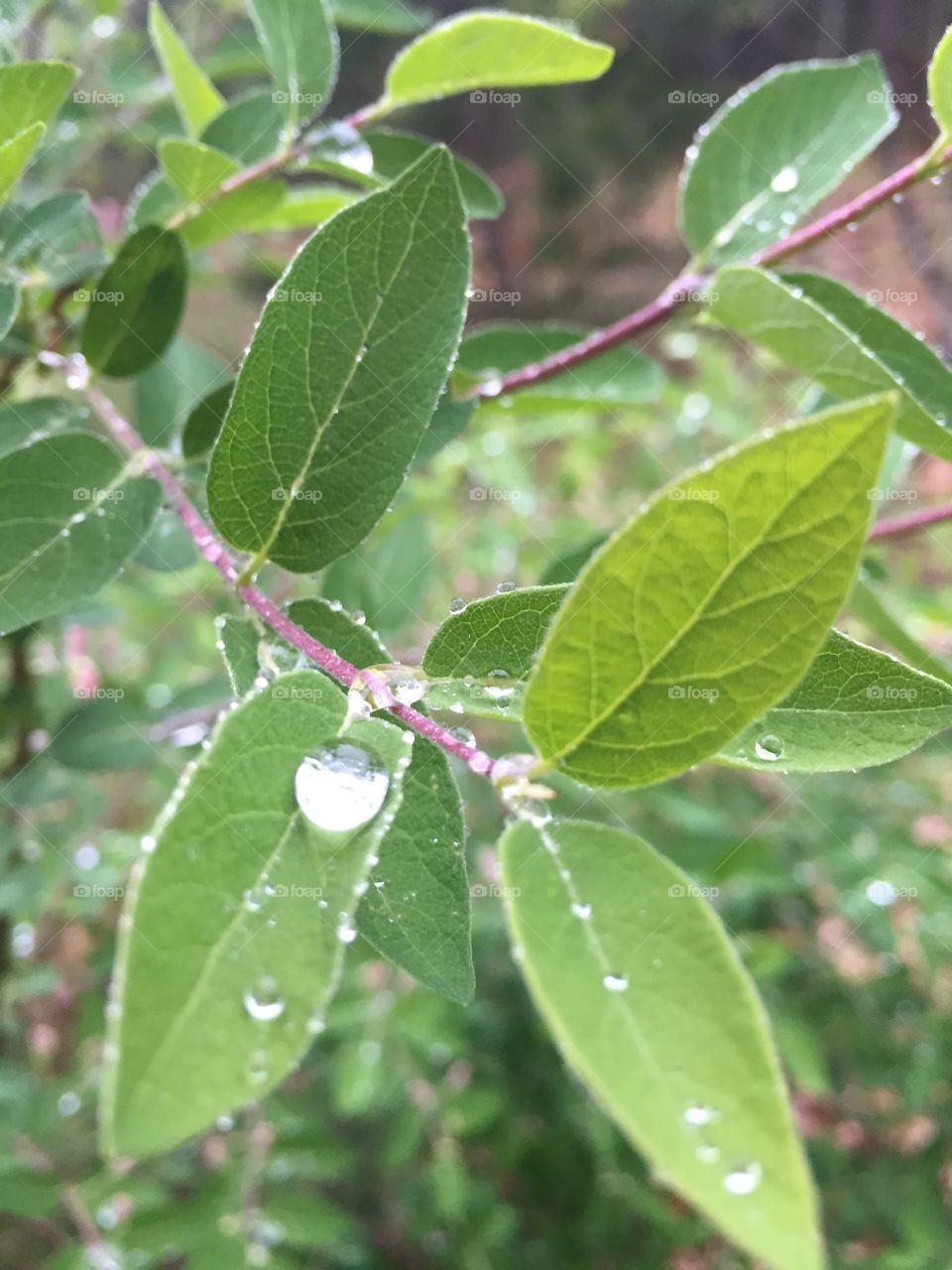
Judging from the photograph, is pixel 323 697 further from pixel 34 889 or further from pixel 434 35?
pixel 34 889

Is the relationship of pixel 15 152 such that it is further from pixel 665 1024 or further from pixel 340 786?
pixel 665 1024

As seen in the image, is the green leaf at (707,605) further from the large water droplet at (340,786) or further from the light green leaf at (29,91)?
the light green leaf at (29,91)

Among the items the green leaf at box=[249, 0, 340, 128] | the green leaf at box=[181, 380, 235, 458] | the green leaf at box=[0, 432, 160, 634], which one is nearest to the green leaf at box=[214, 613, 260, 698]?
the green leaf at box=[0, 432, 160, 634]

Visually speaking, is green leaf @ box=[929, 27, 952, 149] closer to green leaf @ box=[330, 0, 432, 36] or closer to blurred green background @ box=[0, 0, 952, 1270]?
blurred green background @ box=[0, 0, 952, 1270]

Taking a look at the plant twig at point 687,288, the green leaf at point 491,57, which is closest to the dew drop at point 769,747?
the plant twig at point 687,288

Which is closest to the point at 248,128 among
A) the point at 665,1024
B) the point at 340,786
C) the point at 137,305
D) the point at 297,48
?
the point at 297,48

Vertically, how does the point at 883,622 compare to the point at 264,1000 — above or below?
below
